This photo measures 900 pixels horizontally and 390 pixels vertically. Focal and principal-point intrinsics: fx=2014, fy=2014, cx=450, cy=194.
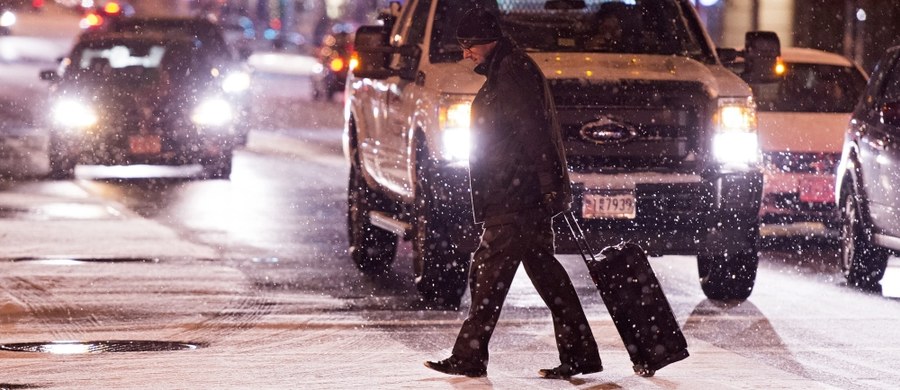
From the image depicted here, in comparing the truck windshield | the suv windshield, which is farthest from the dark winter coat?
the suv windshield

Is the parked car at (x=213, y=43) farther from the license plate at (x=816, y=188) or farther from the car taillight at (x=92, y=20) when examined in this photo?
the car taillight at (x=92, y=20)

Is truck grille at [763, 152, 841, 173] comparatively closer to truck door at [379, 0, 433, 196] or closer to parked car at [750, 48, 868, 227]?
parked car at [750, 48, 868, 227]

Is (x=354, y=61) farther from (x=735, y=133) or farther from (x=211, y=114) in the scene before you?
(x=211, y=114)

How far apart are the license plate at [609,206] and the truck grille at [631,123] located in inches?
7.8

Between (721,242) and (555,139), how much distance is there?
9.25 ft

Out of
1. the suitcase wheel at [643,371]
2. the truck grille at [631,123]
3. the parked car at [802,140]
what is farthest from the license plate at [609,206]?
the parked car at [802,140]

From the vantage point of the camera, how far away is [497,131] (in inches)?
371

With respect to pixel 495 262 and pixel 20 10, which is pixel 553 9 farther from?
pixel 20 10

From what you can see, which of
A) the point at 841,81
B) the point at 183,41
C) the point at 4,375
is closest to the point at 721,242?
the point at 4,375

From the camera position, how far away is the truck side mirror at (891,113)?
13.0m

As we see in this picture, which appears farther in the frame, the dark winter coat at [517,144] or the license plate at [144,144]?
the license plate at [144,144]

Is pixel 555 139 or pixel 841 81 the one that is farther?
pixel 841 81

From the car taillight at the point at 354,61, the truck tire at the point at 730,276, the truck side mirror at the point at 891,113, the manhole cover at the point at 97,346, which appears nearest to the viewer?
the manhole cover at the point at 97,346

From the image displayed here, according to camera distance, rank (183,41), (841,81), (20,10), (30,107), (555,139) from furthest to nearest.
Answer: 1. (20,10)
2. (30,107)
3. (183,41)
4. (841,81)
5. (555,139)
